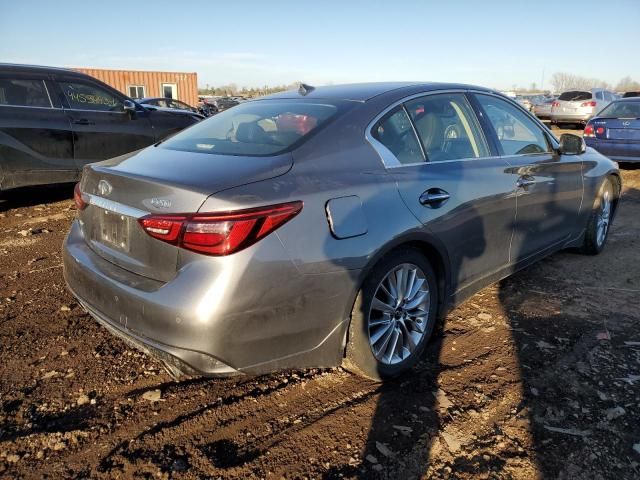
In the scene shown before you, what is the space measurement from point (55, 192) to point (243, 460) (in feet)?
22.1

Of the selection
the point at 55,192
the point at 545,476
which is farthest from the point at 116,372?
the point at 55,192

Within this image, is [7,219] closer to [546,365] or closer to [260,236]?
[260,236]

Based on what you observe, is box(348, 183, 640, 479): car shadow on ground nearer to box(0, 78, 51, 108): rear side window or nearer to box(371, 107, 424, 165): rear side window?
box(371, 107, 424, 165): rear side window

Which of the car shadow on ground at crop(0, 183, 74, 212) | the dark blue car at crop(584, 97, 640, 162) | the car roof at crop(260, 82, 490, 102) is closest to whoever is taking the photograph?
the car roof at crop(260, 82, 490, 102)

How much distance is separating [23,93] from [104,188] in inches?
187

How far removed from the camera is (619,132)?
9.53m

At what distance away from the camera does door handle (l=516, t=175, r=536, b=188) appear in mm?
3540

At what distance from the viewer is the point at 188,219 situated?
209 cm

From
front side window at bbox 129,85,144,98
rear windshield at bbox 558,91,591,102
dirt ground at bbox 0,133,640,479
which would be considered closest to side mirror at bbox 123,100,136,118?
dirt ground at bbox 0,133,640,479

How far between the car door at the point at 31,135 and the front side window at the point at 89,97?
0.23m

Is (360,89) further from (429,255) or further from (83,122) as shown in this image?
(83,122)

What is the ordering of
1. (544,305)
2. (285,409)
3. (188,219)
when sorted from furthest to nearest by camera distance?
(544,305)
(285,409)
(188,219)

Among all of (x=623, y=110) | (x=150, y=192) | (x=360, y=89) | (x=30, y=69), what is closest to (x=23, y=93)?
(x=30, y=69)

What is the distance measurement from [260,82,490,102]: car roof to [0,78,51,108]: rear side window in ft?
13.8
